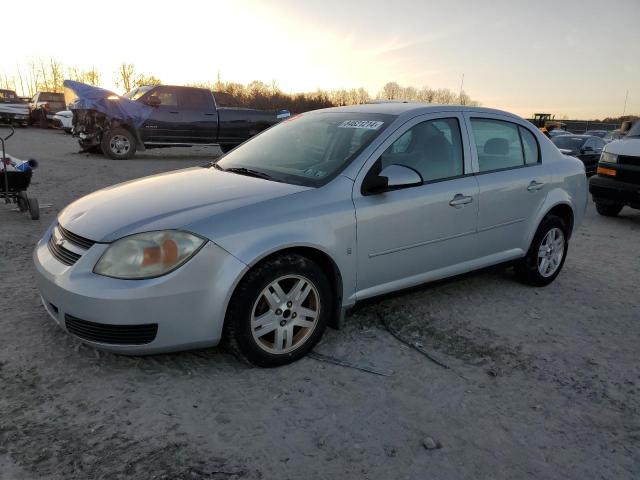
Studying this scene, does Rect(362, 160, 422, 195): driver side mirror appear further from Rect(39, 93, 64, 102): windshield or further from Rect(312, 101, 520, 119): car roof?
Rect(39, 93, 64, 102): windshield

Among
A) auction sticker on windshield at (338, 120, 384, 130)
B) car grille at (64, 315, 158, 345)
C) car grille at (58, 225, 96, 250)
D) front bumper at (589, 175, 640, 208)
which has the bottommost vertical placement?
front bumper at (589, 175, 640, 208)

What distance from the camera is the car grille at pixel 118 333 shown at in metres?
2.69

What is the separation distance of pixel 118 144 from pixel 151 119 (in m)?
1.10

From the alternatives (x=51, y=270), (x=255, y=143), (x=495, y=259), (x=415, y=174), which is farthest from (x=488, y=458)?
(x=255, y=143)

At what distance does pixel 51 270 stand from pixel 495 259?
10.7ft

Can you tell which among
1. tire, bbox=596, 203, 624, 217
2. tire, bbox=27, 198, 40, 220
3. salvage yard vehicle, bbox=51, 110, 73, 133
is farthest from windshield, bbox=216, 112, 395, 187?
salvage yard vehicle, bbox=51, 110, 73, 133

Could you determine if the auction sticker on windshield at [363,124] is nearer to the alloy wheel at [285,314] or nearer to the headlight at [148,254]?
the alloy wheel at [285,314]

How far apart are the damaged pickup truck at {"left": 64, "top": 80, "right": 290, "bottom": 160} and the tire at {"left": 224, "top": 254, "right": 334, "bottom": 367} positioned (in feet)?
39.3

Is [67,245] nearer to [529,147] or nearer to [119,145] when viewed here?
A: [529,147]

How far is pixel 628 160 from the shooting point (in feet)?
26.1

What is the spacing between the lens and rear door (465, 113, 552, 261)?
407 centimetres

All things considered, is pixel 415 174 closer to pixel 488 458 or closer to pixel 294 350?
pixel 294 350

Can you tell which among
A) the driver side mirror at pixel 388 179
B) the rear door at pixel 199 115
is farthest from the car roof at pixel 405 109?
the rear door at pixel 199 115

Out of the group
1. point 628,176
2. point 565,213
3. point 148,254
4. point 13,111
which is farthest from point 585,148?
point 13,111
